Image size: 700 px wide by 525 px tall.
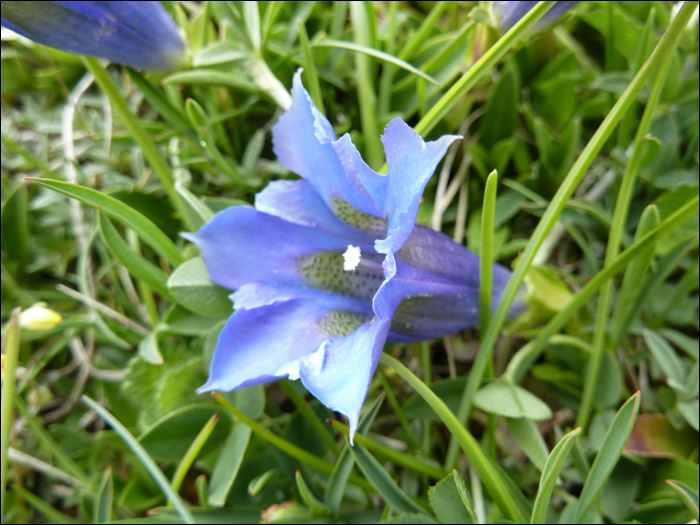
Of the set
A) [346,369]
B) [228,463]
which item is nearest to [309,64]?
[346,369]

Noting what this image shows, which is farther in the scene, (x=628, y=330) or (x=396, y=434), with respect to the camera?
(x=396, y=434)

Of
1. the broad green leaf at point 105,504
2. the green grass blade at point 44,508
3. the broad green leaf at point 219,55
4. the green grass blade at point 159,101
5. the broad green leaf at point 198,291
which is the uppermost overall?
the broad green leaf at point 219,55

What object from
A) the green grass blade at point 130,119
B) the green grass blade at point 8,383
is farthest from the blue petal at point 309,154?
the green grass blade at point 8,383

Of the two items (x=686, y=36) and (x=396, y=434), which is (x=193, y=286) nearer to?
(x=396, y=434)

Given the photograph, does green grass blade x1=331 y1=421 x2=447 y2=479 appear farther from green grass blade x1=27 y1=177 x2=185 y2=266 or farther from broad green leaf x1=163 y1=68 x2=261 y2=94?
broad green leaf x1=163 y1=68 x2=261 y2=94

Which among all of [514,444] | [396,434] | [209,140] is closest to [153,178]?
[209,140]

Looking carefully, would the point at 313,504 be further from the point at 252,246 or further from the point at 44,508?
the point at 44,508

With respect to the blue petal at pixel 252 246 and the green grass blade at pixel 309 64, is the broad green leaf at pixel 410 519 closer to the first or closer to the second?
the blue petal at pixel 252 246
